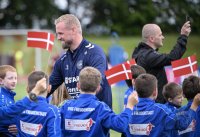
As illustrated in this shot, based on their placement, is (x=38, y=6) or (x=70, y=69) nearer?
(x=70, y=69)

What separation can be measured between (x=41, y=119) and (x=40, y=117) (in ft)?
0.08

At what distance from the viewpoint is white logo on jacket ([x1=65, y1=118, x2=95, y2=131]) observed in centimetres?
576

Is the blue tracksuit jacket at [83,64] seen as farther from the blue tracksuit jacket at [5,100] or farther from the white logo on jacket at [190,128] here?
the white logo on jacket at [190,128]

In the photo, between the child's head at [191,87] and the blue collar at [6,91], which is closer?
the child's head at [191,87]

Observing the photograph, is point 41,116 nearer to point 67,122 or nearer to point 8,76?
point 67,122

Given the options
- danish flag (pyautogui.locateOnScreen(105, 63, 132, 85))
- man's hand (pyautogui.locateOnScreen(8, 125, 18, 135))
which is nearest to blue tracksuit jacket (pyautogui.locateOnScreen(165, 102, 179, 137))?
danish flag (pyautogui.locateOnScreen(105, 63, 132, 85))

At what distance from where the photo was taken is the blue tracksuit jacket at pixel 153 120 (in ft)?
19.1

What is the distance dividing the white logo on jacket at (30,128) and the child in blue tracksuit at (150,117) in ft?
3.04

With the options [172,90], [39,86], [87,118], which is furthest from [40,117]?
[172,90]

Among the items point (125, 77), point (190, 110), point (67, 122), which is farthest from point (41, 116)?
point (190, 110)

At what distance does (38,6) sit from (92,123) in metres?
36.8

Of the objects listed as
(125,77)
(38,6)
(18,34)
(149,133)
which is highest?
(38,6)

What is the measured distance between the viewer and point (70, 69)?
6.72 m

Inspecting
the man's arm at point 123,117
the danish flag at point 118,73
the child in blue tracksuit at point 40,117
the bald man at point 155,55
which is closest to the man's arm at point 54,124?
the child in blue tracksuit at point 40,117
